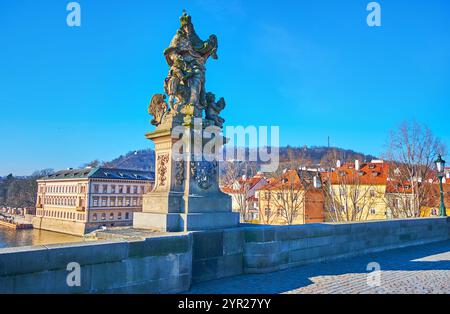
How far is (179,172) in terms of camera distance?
22.5ft

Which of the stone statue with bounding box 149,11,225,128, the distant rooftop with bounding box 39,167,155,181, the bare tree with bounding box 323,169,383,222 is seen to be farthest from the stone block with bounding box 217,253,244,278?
the distant rooftop with bounding box 39,167,155,181

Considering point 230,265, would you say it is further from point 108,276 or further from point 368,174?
point 368,174

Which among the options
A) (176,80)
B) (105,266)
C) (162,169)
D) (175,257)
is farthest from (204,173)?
A: (105,266)

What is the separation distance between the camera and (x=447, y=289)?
5.73 meters

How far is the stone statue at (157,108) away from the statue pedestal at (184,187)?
39 cm

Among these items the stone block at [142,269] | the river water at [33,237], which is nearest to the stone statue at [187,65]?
the stone block at [142,269]

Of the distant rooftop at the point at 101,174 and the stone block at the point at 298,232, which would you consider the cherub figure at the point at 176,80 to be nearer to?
the stone block at the point at 298,232

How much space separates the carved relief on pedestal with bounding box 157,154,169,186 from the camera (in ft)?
22.7

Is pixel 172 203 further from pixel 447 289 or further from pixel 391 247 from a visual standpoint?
pixel 391 247

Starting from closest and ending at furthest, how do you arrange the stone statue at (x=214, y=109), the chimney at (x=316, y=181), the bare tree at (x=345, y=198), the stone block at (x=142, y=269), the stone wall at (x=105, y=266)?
1. the stone wall at (x=105, y=266)
2. the stone block at (x=142, y=269)
3. the stone statue at (x=214, y=109)
4. the bare tree at (x=345, y=198)
5. the chimney at (x=316, y=181)

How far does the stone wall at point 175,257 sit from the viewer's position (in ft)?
13.2

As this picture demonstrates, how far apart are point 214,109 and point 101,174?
235 feet

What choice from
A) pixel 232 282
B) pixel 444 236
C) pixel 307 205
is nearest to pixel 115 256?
pixel 232 282

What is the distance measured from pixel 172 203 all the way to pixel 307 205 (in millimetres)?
41977
